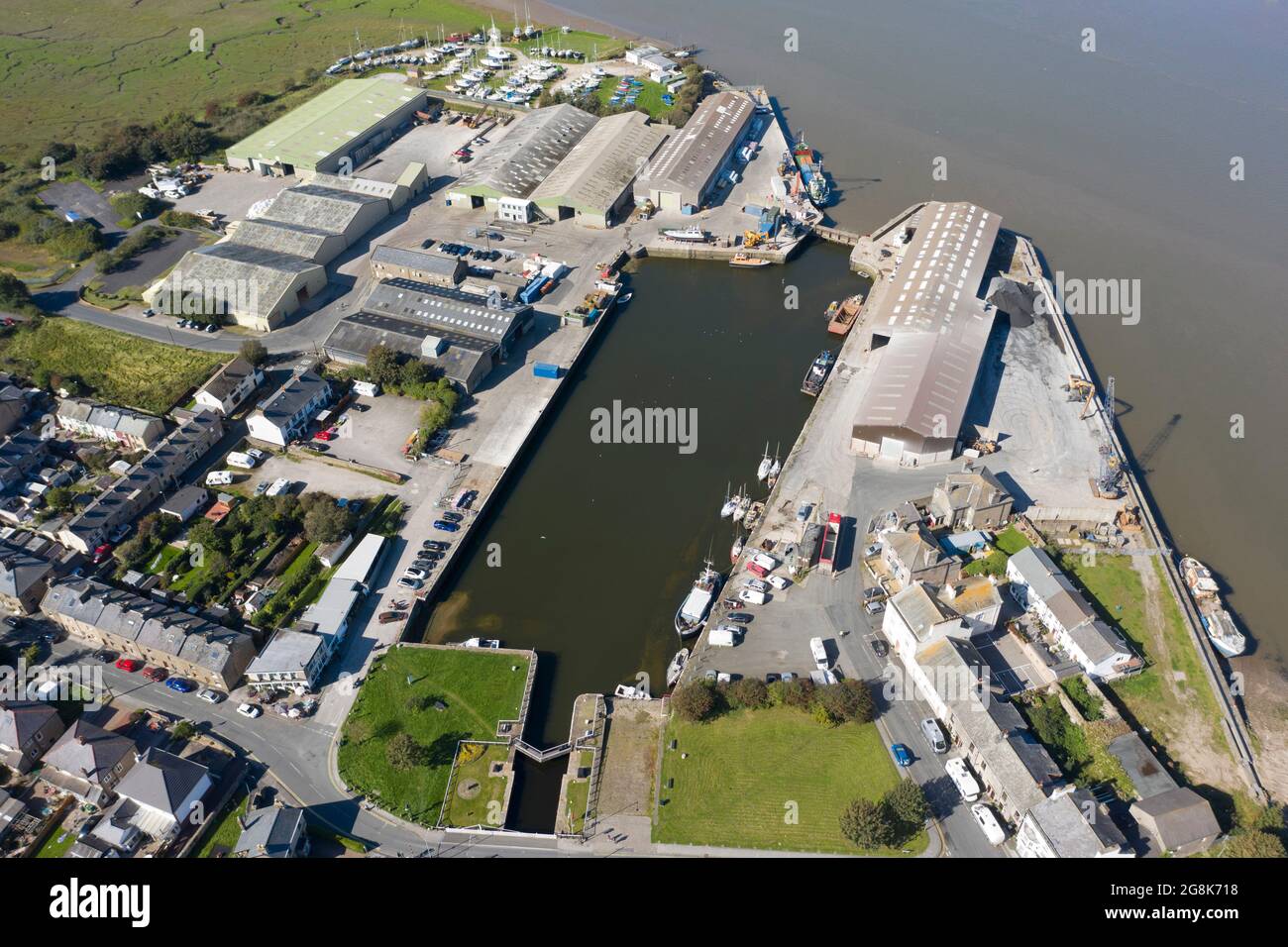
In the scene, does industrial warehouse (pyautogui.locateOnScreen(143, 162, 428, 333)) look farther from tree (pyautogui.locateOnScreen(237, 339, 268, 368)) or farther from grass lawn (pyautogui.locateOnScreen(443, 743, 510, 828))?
grass lawn (pyautogui.locateOnScreen(443, 743, 510, 828))

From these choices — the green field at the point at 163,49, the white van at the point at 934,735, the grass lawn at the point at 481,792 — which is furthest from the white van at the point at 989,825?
the green field at the point at 163,49

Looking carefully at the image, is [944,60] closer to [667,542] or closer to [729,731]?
[667,542]

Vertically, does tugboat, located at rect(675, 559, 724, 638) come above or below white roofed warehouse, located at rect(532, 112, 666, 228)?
below

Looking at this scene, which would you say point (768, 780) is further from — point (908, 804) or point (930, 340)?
point (930, 340)

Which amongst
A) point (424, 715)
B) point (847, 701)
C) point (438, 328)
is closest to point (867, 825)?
point (847, 701)

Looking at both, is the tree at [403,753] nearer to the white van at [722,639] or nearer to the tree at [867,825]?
the white van at [722,639]
